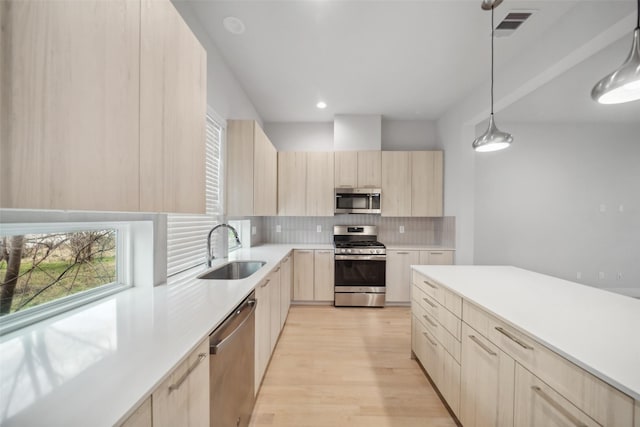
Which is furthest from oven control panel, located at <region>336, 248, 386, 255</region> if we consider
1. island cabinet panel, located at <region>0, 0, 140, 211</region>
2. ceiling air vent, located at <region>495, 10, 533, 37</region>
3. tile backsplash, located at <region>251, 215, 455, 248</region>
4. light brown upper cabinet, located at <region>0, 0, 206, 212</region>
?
island cabinet panel, located at <region>0, 0, 140, 211</region>

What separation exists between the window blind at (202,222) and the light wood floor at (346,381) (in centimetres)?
120

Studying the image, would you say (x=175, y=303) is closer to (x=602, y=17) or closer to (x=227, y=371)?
(x=227, y=371)

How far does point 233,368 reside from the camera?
4.26 feet

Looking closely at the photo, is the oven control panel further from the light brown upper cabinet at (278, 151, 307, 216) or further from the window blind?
the window blind

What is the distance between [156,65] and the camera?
0.97 metres

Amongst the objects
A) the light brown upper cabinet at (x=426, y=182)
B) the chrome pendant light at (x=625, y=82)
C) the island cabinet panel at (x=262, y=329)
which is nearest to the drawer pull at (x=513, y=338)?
the chrome pendant light at (x=625, y=82)

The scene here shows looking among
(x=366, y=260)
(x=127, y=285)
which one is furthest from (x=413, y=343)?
(x=127, y=285)

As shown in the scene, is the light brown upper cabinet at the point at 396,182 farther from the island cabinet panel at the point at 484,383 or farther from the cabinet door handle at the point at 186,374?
the cabinet door handle at the point at 186,374

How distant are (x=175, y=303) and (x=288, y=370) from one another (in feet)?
4.57

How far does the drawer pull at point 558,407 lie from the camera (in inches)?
33.0

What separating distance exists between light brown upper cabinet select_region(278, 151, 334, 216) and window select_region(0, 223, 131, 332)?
102 inches

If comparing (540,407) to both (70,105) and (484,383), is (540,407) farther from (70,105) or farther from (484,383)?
(70,105)

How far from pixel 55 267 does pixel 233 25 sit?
6.82 ft

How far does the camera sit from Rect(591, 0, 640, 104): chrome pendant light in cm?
94
